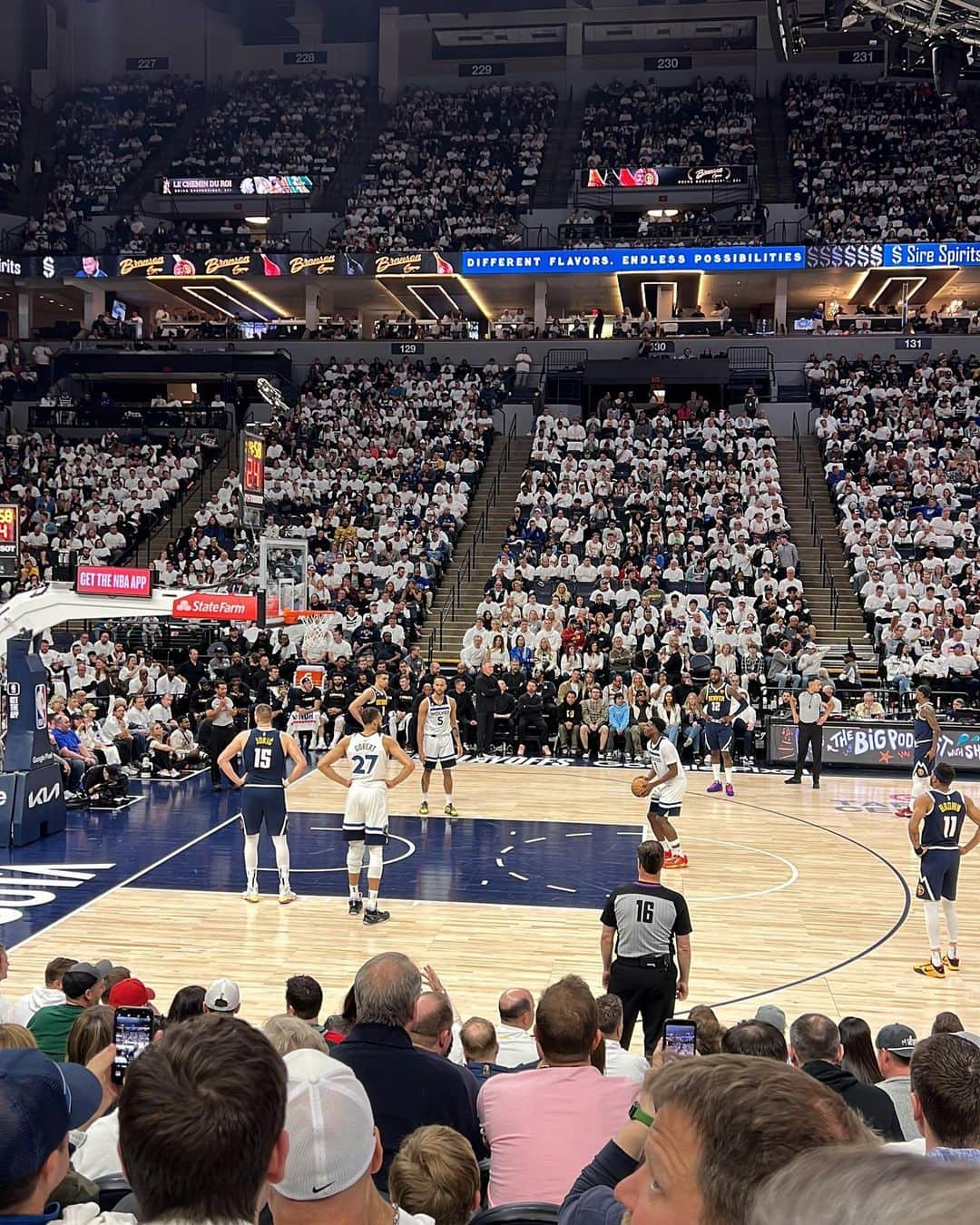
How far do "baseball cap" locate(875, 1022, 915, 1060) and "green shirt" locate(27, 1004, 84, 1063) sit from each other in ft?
13.7

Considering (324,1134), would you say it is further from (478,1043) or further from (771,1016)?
(771,1016)

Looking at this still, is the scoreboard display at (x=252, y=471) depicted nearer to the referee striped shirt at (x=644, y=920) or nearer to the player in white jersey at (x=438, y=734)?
the player in white jersey at (x=438, y=734)

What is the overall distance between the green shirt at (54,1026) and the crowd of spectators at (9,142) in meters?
41.3

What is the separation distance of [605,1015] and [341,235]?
36683 mm

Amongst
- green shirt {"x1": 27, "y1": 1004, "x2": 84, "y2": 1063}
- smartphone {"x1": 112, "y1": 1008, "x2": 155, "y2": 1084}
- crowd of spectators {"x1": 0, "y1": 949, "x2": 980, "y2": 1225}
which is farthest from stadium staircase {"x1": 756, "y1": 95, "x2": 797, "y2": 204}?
smartphone {"x1": 112, "y1": 1008, "x2": 155, "y2": 1084}

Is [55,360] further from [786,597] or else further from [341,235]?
[786,597]

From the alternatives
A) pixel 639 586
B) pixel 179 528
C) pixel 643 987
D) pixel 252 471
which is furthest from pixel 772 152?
pixel 643 987

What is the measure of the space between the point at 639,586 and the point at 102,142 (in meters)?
31.5

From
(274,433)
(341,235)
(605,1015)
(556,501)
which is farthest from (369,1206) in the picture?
(341,235)

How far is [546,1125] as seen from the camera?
4.33m

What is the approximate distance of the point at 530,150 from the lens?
41.5 metres

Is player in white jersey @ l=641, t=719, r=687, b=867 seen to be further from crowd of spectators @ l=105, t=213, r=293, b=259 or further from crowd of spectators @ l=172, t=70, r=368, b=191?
crowd of spectators @ l=172, t=70, r=368, b=191

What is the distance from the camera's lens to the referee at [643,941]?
7867 mm

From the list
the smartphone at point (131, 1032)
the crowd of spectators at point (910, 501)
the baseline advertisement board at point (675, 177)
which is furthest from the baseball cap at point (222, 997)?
the baseline advertisement board at point (675, 177)
